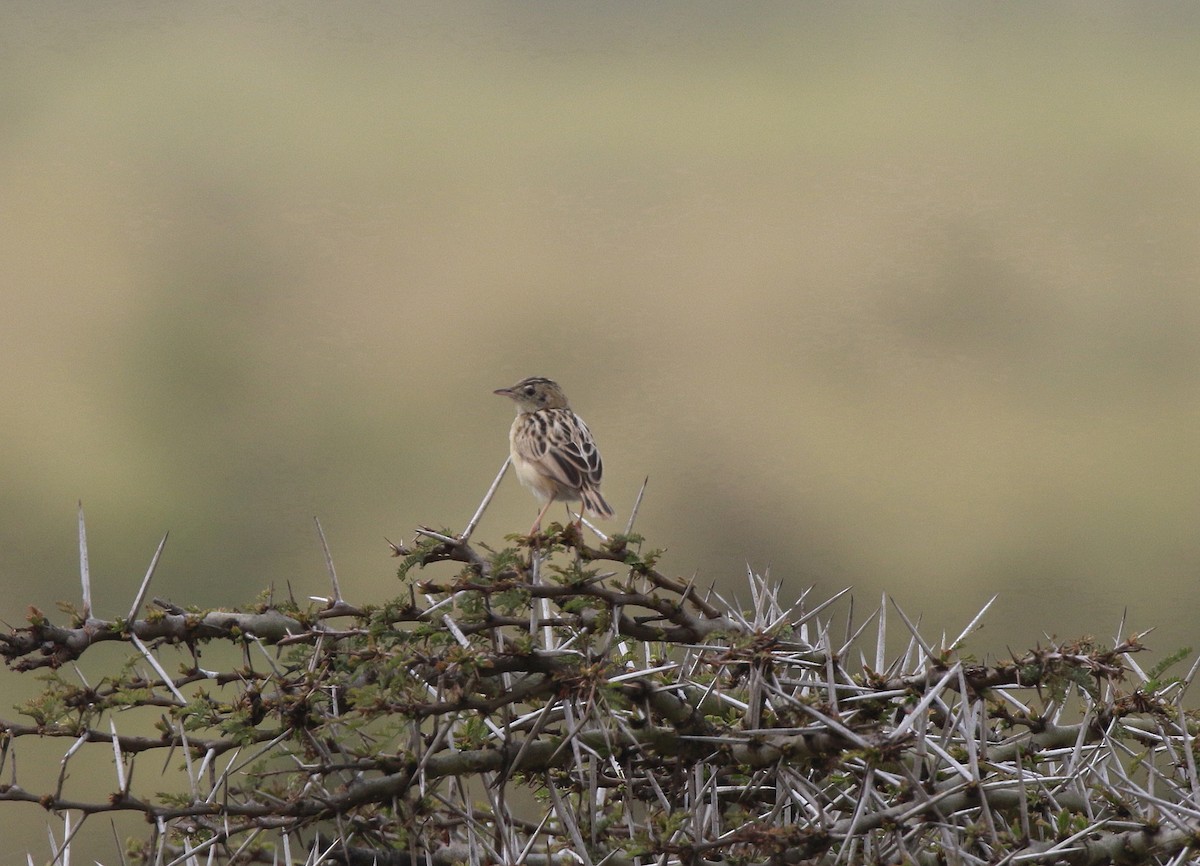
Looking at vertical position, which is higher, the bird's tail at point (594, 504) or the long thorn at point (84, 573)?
the long thorn at point (84, 573)

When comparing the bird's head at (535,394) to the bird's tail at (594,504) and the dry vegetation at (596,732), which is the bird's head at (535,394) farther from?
the dry vegetation at (596,732)

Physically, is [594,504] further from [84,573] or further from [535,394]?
[84,573]

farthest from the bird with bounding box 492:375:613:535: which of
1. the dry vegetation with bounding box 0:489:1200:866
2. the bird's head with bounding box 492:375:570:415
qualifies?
the dry vegetation with bounding box 0:489:1200:866

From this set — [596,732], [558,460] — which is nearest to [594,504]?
[558,460]

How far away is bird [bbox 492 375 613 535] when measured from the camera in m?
4.91

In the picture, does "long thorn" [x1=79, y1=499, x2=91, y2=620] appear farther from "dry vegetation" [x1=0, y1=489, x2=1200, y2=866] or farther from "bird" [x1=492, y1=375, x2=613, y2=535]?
"bird" [x1=492, y1=375, x2=613, y2=535]

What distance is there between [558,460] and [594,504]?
21cm

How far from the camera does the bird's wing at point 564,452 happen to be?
194 inches

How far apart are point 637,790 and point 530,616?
1.63 ft

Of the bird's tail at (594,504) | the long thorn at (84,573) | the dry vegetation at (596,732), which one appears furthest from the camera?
the bird's tail at (594,504)

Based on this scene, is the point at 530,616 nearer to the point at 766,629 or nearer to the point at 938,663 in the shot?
the point at 766,629

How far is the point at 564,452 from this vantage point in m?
4.97

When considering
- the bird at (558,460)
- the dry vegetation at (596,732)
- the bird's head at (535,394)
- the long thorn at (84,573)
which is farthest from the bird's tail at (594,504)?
the long thorn at (84,573)

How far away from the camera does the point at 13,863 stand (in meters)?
12.2
